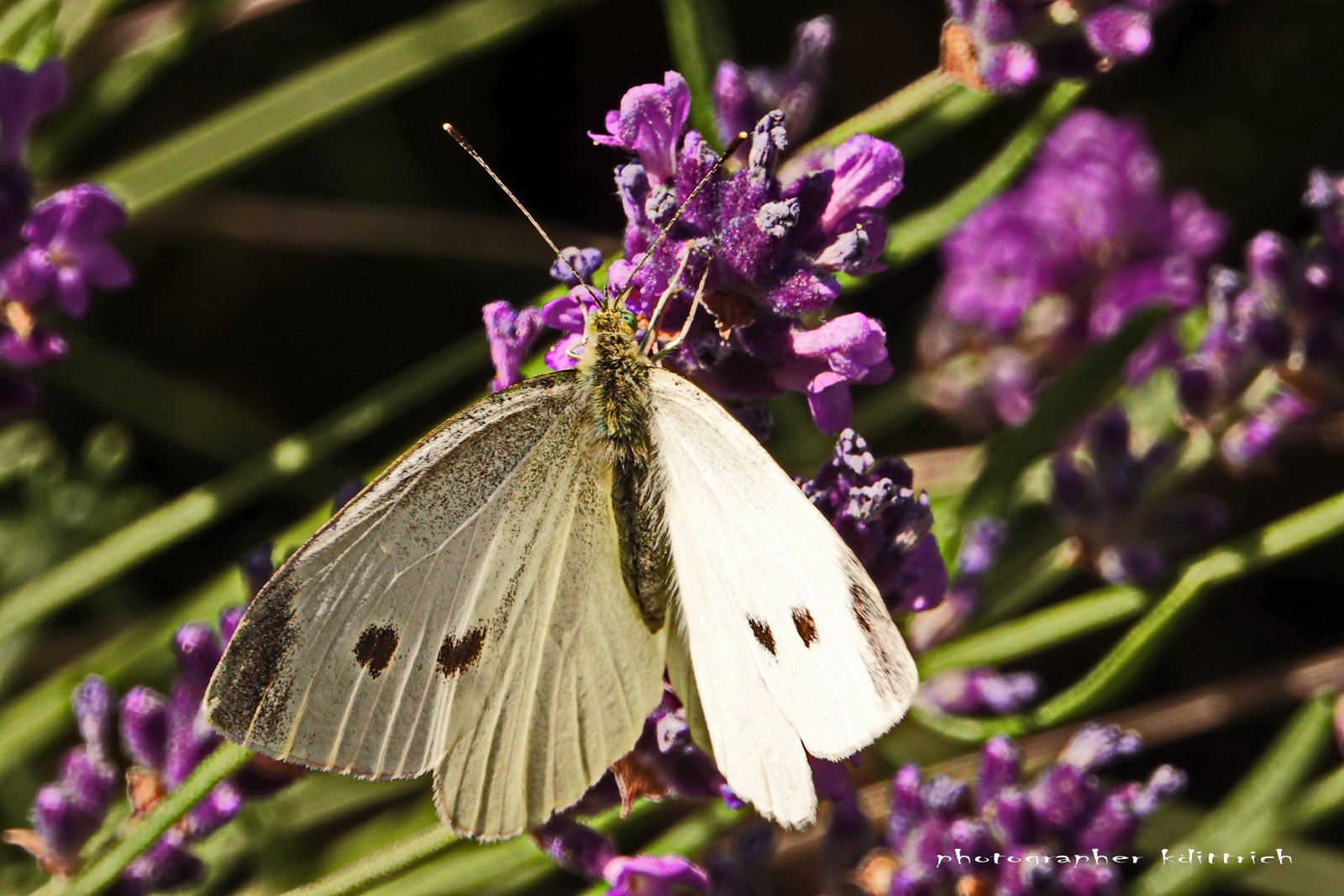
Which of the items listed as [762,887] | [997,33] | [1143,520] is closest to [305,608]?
[762,887]

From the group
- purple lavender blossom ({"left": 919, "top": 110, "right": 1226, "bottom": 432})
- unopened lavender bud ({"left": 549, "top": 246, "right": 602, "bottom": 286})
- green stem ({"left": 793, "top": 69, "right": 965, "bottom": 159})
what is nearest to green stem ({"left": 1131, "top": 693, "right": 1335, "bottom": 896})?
purple lavender blossom ({"left": 919, "top": 110, "right": 1226, "bottom": 432})

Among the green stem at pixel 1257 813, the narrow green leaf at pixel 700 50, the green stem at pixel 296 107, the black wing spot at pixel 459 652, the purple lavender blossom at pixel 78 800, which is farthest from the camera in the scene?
the green stem at pixel 296 107

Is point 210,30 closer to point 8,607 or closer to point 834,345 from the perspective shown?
point 8,607

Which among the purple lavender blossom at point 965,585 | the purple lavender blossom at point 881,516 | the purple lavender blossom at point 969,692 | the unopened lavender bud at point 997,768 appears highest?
the purple lavender blossom at point 881,516

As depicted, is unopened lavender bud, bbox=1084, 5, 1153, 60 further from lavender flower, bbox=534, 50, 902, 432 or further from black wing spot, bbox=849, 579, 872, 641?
black wing spot, bbox=849, 579, 872, 641

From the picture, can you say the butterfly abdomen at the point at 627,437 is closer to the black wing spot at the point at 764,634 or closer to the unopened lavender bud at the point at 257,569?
the black wing spot at the point at 764,634

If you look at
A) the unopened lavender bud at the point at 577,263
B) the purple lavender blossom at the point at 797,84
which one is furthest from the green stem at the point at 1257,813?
the unopened lavender bud at the point at 577,263
